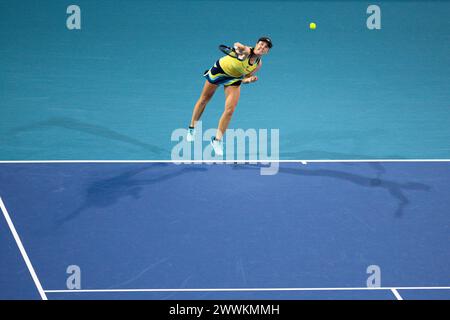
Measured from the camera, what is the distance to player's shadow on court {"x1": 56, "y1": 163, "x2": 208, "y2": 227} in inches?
432

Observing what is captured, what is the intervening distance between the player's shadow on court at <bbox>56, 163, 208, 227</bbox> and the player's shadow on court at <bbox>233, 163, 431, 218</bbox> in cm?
111

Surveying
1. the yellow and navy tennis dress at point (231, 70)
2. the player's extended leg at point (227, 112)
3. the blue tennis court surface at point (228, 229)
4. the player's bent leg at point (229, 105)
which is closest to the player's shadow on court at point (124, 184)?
the blue tennis court surface at point (228, 229)

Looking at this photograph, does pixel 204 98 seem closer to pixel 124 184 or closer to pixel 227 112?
pixel 227 112

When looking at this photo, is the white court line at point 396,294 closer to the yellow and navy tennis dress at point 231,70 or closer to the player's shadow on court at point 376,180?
the player's shadow on court at point 376,180

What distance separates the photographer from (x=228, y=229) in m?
10.4

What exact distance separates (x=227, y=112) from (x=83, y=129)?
9.76 feet

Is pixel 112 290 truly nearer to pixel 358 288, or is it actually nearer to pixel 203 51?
pixel 358 288

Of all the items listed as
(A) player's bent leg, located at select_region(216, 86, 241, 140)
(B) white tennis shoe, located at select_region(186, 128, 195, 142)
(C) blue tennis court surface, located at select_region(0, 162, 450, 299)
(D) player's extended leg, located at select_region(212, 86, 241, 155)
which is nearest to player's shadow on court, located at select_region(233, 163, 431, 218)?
(C) blue tennis court surface, located at select_region(0, 162, 450, 299)

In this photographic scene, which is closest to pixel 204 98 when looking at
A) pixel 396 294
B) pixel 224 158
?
pixel 224 158

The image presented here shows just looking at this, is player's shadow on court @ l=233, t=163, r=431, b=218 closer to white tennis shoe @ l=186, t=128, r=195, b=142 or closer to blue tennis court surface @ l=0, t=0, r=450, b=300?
blue tennis court surface @ l=0, t=0, r=450, b=300

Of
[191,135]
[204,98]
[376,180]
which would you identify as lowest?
[376,180]

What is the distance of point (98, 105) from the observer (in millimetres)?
14883

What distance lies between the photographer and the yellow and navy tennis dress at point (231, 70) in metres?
12.4

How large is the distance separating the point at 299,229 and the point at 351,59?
760 centimetres
